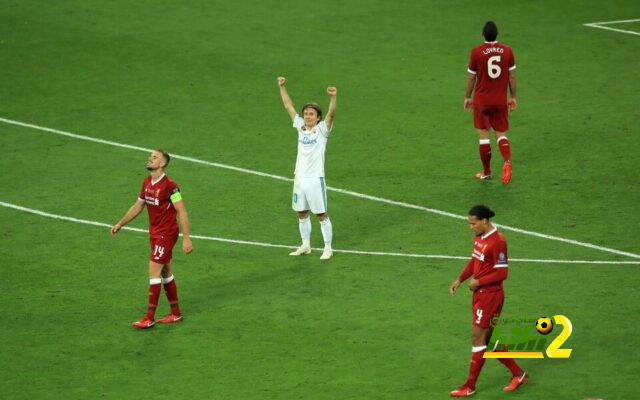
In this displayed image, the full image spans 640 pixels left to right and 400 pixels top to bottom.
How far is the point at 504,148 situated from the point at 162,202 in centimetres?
756

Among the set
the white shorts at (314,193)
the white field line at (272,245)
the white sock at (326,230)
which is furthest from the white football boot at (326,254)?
the white shorts at (314,193)

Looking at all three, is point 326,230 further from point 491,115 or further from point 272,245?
point 491,115

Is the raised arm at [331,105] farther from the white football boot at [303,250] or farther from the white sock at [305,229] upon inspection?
the white football boot at [303,250]

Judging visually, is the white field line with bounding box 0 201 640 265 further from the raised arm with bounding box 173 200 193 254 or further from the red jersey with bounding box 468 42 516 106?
the red jersey with bounding box 468 42 516 106

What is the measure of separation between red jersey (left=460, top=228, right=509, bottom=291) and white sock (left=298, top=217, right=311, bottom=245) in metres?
5.04

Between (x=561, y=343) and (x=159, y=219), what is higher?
(x=159, y=219)

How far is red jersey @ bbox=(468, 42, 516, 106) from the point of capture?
21.6 metres

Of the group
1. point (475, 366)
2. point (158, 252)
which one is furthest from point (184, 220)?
point (475, 366)

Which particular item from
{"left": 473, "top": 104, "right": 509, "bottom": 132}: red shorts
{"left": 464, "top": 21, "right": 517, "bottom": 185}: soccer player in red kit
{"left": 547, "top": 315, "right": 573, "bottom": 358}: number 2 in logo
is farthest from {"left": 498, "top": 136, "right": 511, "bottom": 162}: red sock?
{"left": 547, "top": 315, "right": 573, "bottom": 358}: number 2 in logo

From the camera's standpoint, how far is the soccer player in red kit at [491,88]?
2162 centimetres

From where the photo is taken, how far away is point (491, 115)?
22.0 metres

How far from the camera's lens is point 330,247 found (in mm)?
19000

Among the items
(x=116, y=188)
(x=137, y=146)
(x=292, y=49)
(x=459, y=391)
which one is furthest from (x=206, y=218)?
(x=292, y=49)

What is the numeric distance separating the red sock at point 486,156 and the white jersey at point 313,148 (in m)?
4.07
